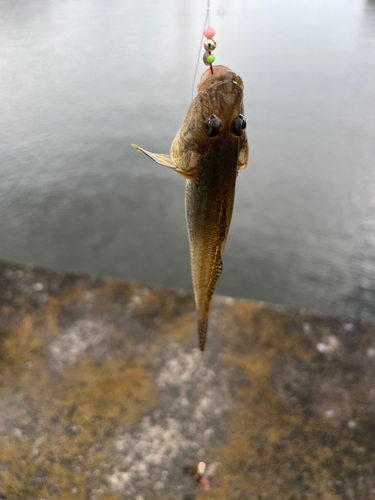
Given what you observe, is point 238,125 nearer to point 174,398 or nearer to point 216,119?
point 216,119

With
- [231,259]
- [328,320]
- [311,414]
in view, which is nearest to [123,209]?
[231,259]

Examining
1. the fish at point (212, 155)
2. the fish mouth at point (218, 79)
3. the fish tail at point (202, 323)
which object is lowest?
the fish tail at point (202, 323)

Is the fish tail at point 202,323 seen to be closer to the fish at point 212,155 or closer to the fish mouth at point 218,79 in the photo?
the fish at point 212,155

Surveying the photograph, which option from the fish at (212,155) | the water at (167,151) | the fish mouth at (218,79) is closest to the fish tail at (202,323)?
the fish at (212,155)

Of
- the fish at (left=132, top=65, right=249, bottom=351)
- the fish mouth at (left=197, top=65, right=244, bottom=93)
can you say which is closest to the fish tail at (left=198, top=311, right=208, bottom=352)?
the fish at (left=132, top=65, right=249, bottom=351)

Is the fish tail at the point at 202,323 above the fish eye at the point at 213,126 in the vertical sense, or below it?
below

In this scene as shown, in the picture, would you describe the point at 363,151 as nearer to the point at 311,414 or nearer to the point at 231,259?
the point at 231,259

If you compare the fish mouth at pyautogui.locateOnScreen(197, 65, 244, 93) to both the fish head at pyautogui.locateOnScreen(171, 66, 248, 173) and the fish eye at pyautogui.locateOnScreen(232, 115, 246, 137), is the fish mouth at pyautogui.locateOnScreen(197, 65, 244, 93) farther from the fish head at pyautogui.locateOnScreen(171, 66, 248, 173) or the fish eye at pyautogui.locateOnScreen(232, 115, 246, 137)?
the fish eye at pyautogui.locateOnScreen(232, 115, 246, 137)
